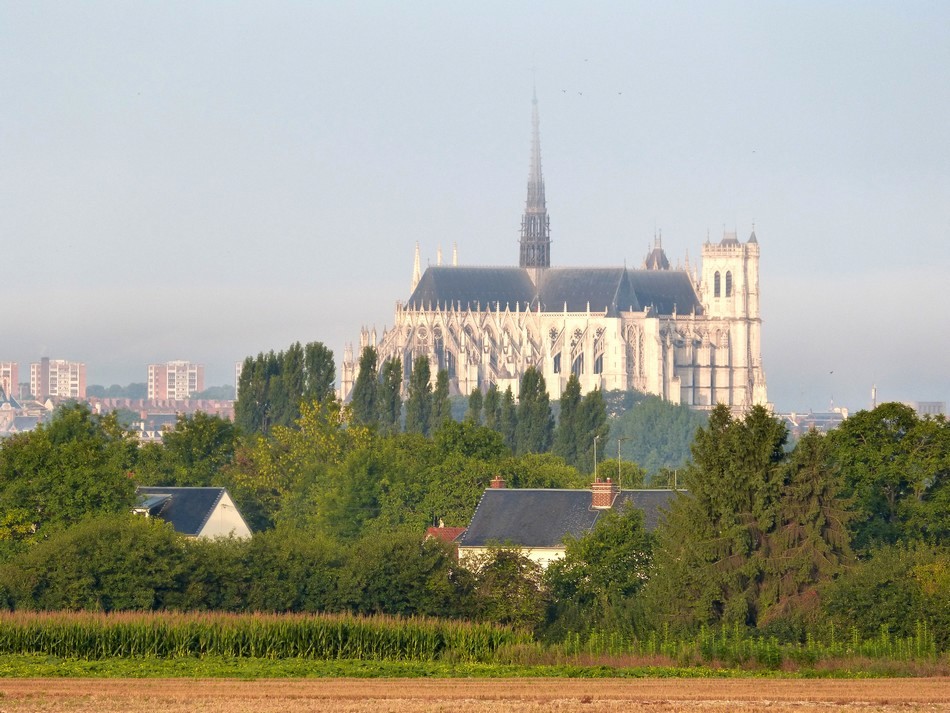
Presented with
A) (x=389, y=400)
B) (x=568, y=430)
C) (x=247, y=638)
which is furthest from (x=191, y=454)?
(x=389, y=400)

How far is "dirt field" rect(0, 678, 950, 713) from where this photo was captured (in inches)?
1459

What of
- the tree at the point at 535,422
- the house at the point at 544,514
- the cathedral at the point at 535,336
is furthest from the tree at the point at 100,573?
the cathedral at the point at 535,336

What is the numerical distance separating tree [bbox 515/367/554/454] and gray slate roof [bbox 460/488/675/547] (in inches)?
2001

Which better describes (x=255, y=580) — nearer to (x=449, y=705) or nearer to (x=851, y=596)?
(x=851, y=596)

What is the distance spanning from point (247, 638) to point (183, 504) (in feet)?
67.6

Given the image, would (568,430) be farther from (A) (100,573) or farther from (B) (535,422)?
(A) (100,573)

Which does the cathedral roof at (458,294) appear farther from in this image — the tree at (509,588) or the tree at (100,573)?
the tree at (100,573)

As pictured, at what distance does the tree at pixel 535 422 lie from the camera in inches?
4478

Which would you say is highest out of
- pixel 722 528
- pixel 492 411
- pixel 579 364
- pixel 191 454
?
pixel 579 364

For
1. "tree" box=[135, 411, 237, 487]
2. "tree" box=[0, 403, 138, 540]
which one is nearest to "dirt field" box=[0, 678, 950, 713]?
"tree" box=[0, 403, 138, 540]

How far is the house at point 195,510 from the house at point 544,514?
7596 millimetres

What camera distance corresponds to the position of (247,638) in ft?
155

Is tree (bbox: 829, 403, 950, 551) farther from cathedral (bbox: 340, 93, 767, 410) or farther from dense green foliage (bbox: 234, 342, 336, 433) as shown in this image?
cathedral (bbox: 340, 93, 767, 410)

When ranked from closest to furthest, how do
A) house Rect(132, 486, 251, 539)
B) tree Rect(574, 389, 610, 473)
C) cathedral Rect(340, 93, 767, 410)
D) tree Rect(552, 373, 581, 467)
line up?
1. house Rect(132, 486, 251, 539)
2. tree Rect(574, 389, 610, 473)
3. tree Rect(552, 373, 581, 467)
4. cathedral Rect(340, 93, 767, 410)
